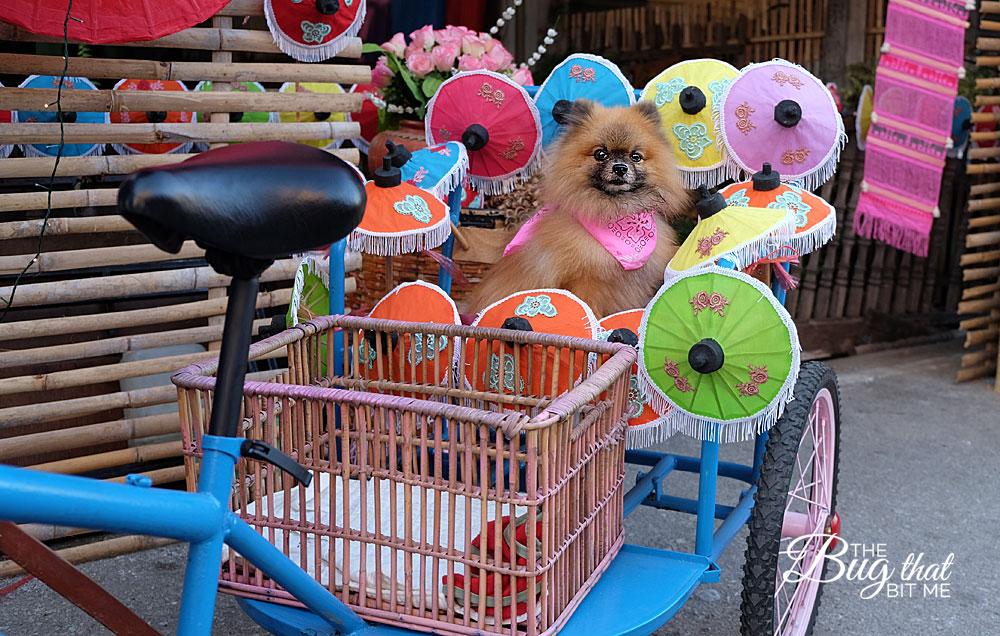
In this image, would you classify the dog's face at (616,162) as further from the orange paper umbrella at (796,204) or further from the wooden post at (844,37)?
the wooden post at (844,37)

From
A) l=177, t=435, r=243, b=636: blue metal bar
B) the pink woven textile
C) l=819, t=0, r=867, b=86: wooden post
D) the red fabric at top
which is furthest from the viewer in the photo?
l=819, t=0, r=867, b=86: wooden post

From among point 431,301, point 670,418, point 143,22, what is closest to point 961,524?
point 670,418

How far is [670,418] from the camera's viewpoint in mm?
Result: 1736

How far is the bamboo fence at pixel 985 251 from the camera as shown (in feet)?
14.6

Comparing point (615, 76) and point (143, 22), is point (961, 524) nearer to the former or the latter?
point (615, 76)

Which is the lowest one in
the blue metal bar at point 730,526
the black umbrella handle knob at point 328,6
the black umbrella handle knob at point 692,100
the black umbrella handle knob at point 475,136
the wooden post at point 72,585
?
the blue metal bar at point 730,526

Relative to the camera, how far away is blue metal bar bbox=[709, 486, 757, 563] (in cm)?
190

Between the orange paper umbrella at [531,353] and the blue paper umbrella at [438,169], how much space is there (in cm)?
37

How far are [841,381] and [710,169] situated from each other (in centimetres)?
277

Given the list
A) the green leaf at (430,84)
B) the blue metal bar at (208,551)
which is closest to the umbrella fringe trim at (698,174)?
the green leaf at (430,84)

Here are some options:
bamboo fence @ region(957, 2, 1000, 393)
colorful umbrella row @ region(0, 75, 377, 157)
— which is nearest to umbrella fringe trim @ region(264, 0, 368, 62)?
colorful umbrella row @ region(0, 75, 377, 157)

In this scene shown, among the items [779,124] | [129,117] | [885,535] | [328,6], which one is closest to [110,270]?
[129,117]

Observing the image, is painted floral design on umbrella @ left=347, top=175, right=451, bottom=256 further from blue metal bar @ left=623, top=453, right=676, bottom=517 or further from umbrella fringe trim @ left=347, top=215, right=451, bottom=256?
blue metal bar @ left=623, top=453, right=676, bottom=517

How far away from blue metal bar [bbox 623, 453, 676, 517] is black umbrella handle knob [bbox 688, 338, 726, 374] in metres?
0.52
